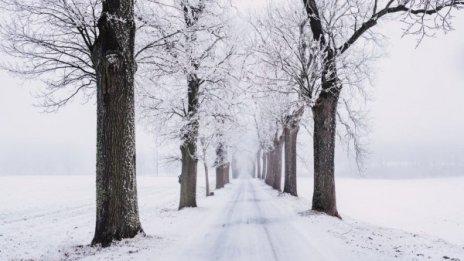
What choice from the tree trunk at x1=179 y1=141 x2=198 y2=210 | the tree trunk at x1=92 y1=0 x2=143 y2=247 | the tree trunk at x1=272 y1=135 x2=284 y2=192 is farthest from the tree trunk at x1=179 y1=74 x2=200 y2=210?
the tree trunk at x1=272 y1=135 x2=284 y2=192

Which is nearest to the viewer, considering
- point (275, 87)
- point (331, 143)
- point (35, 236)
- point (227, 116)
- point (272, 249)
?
point (272, 249)

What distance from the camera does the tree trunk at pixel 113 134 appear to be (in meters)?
8.02

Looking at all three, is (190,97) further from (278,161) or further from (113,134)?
(278,161)

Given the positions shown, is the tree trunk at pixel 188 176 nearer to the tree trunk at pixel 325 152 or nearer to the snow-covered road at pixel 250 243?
the snow-covered road at pixel 250 243

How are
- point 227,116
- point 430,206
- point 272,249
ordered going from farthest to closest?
point 430,206, point 227,116, point 272,249


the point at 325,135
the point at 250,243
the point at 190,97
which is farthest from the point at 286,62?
the point at 250,243

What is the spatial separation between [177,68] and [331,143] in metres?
6.21

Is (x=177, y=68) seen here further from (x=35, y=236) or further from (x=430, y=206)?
(x=430, y=206)

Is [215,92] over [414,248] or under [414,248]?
over

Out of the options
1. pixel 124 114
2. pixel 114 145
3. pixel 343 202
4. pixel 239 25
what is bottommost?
pixel 343 202

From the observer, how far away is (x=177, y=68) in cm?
1250

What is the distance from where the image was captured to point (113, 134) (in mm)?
8055

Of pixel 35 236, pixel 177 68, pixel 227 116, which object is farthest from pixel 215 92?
pixel 35 236

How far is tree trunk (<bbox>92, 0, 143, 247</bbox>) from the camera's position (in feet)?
26.3
